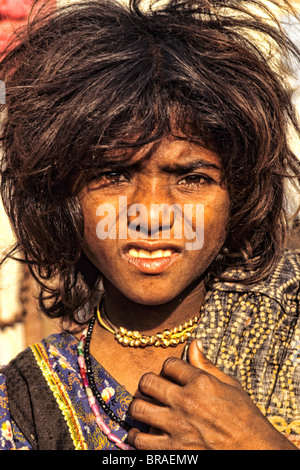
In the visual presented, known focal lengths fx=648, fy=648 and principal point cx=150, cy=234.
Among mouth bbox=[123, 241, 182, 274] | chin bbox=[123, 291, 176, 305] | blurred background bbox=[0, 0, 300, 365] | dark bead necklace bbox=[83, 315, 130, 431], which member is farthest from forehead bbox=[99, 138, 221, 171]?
blurred background bbox=[0, 0, 300, 365]

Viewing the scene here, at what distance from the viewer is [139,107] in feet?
5.43

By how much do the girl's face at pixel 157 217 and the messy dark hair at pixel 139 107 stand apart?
47 millimetres

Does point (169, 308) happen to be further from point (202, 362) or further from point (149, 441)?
point (149, 441)

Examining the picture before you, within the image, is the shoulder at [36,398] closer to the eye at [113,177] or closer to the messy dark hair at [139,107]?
the messy dark hair at [139,107]

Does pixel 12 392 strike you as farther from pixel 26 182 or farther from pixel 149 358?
pixel 26 182

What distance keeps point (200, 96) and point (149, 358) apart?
2.52ft

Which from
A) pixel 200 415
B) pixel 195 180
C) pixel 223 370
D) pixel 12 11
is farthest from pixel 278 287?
pixel 12 11

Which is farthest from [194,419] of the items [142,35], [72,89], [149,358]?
[142,35]

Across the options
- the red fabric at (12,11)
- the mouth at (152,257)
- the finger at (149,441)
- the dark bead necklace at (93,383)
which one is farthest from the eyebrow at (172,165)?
the red fabric at (12,11)

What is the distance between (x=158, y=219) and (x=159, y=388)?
43 cm

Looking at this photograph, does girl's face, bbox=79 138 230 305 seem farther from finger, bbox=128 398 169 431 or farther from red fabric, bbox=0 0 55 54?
red fabric, bbox=0 0 55 54

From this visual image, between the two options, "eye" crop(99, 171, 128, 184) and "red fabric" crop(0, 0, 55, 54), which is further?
"red fabric" crop(0, 0, 55, 54)

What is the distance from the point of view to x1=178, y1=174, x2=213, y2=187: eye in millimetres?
1757

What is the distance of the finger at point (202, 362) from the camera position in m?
1.62
